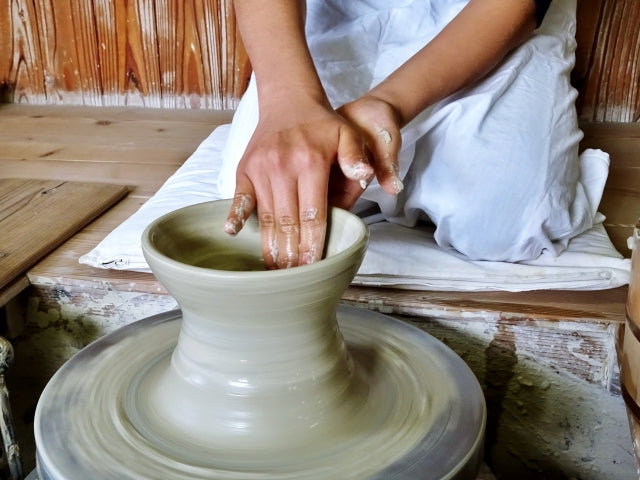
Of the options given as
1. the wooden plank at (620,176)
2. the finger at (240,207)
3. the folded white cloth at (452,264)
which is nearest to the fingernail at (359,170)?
the finger at (240,207)

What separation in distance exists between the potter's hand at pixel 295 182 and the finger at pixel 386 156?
0.13ft

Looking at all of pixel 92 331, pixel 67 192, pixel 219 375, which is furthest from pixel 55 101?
pixel 219 375

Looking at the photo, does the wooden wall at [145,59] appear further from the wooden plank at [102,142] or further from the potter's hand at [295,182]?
the potter's hand at [295,182]

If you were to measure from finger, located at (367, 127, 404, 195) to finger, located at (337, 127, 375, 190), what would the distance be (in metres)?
0.04

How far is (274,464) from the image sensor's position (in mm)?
624

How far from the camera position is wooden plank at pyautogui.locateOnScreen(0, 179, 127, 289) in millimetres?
1098

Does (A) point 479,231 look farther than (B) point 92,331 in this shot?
No

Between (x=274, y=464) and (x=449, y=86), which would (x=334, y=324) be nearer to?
(x=274, y=464)

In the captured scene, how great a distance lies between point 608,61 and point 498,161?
3.21 ft

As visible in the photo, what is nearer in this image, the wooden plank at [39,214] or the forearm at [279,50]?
the forearm at [279,50]

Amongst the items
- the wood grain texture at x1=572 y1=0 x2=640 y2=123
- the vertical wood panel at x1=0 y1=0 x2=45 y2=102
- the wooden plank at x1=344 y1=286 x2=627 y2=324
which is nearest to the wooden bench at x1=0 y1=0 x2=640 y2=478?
the wooden plank at x1=344 y1=286 x2=627 y2=324

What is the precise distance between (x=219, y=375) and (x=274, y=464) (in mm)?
97

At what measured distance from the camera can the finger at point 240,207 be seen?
0.72 meters

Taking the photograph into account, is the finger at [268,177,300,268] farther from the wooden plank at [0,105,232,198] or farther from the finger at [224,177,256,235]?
the wooden plank at [0,105,232,198]
